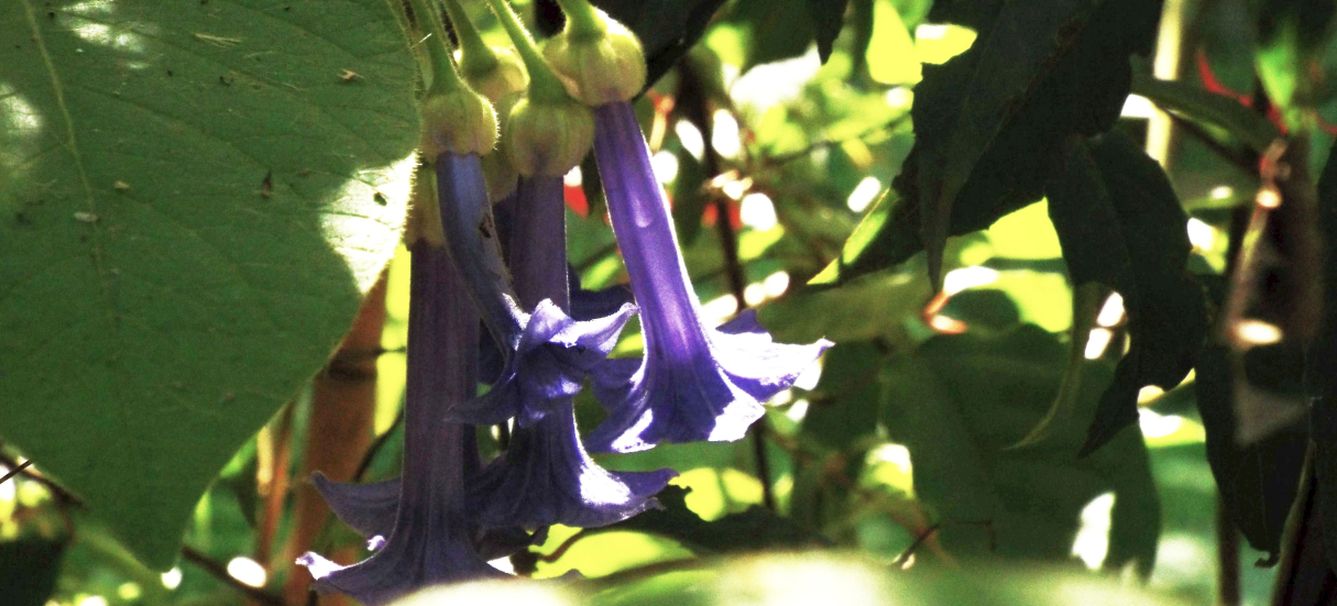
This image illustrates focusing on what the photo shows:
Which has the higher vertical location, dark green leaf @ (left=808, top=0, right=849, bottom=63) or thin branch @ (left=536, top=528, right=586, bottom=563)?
dark green leaf @ (left=808, top=0, right=849, bottom=63)

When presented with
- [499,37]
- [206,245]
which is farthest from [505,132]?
[499,37]

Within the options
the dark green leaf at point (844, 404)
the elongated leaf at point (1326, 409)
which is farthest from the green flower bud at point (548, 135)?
the dark green leaf at point (844, 404)

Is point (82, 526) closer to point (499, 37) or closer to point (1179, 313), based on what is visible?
point (499, 37)

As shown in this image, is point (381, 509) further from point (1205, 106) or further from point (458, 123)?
point (1205, 106)

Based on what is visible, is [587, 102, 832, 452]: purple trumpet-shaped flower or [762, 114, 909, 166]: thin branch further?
[762, 114, 909, 166]: thin branch

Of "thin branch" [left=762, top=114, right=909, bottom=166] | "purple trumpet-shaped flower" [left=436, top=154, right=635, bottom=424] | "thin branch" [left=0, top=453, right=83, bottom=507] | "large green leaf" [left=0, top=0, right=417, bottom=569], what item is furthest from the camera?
"thin branch" [left=762, top=114, right=909, bottom=166]

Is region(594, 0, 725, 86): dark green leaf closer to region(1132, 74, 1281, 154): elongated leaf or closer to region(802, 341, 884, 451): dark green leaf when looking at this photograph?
region(1132, 74, 1281, 154): elongated leaf

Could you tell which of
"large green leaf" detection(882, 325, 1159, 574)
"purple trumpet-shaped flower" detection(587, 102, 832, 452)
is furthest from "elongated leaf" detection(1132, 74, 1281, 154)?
"purple trumpet-shaped flower" detection(587, 102, 832, 452)

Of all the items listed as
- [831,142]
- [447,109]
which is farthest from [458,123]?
[831,142]
